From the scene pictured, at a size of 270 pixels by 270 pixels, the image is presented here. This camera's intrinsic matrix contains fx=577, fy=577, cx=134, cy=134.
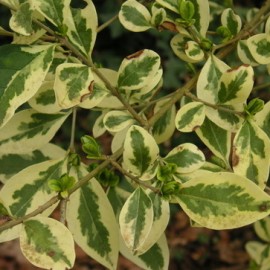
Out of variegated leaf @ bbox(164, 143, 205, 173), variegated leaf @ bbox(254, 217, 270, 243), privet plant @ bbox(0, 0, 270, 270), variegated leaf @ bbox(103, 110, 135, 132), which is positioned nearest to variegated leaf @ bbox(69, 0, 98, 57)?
privet plant @ bbox(0, 0, 270, 270)

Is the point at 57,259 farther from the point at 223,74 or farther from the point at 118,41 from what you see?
the point at 118,41

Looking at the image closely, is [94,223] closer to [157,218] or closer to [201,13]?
[157,218]

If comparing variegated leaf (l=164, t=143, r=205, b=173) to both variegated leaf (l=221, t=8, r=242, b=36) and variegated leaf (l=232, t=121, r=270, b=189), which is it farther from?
variegated leaf (l=221, t=8, r=242, b=36)

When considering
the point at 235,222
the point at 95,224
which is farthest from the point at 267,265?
the point at 235,222

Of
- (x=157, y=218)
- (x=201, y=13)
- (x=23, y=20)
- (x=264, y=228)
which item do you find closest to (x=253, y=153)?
(x=157, y=218)

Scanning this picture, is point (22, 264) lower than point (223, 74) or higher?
lower
